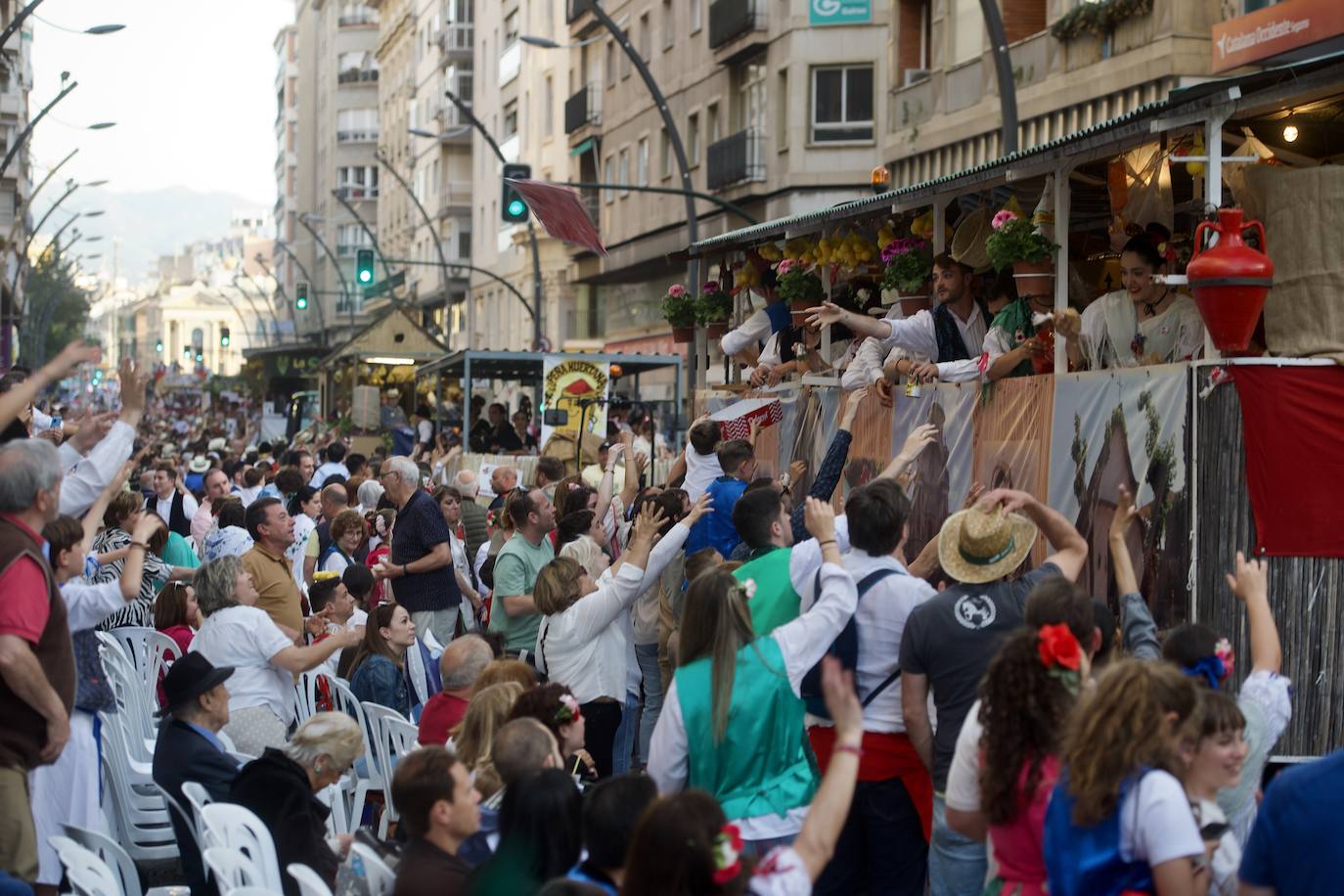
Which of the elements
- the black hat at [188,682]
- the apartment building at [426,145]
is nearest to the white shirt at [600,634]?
the black hat at [188,682]

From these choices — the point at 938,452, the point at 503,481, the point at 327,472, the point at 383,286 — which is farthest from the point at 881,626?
the point at 383,286

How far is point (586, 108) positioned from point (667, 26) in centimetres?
604

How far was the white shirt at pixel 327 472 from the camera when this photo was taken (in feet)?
61.2

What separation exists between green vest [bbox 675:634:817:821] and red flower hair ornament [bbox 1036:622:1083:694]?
1290mm

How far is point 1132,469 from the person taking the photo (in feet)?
26.7

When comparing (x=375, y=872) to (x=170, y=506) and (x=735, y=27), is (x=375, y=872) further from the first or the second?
(x=735, y=27)

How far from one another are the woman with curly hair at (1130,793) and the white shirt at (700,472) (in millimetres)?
7188

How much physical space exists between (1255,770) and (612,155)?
40939 millimetres

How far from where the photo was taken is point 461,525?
14680 millimetres

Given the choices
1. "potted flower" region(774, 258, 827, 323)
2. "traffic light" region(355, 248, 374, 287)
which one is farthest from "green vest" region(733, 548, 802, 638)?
"traffic light" region(355, 248, 374, 287)

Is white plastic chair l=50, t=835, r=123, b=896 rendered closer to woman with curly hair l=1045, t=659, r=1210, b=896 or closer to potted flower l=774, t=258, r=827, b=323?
woman with curly hair l=1045, t=659, r=1210, b=896

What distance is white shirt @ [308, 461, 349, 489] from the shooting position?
18.6m

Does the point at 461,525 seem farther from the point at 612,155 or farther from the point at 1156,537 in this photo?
the point at 612,155

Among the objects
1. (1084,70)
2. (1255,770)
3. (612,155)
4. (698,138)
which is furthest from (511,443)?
A: (612,155)
